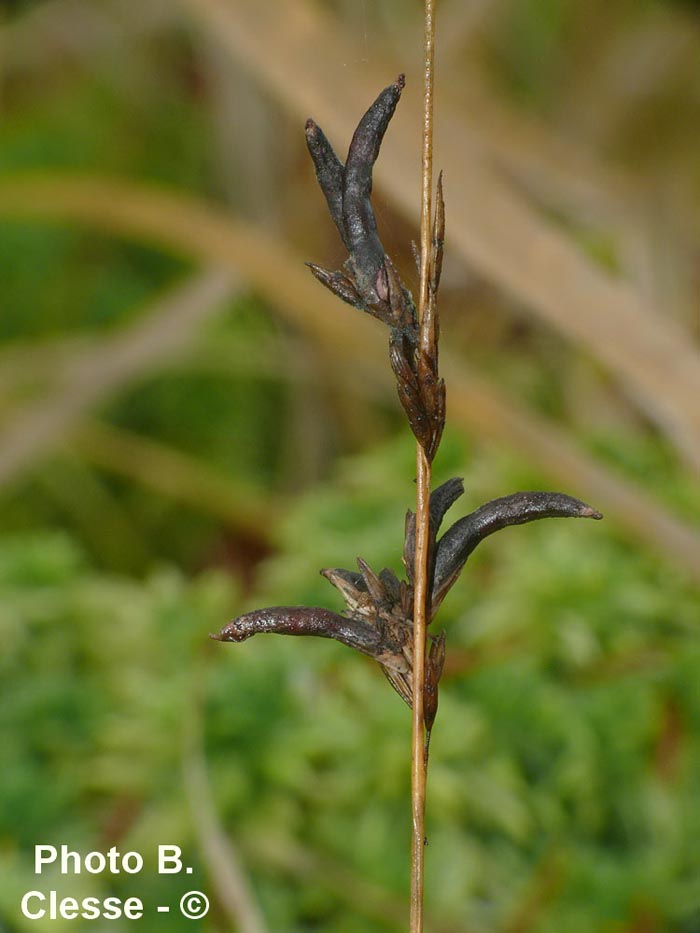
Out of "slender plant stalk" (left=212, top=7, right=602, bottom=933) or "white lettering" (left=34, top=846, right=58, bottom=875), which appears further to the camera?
"white lettering" (left=34, top=846, right=58, bottom=875)

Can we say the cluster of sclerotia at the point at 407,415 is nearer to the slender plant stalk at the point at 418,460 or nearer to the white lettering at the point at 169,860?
the slender plant stalk at the point at 418,460

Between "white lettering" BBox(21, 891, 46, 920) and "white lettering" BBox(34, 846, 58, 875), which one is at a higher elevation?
"white lettering" BBox(34, 846, 58, 875)

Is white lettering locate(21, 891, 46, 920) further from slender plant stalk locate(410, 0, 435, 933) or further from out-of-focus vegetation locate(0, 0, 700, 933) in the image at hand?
slender plant stalk locate(410, 0, 435, 933)

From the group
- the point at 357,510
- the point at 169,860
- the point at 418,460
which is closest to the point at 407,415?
the point at 418,460

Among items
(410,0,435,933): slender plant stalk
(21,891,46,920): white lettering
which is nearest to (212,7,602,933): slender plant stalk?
(410,0,435,933): slender plant stalk

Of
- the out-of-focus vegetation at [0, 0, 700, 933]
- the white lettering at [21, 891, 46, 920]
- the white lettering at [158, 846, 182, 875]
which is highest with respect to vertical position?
the out-of-focus vegetation at [0, 0, 700, 933]

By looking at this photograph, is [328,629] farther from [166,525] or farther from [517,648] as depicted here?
[166,525]

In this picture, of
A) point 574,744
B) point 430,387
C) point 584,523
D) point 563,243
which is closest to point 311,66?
point 563,243

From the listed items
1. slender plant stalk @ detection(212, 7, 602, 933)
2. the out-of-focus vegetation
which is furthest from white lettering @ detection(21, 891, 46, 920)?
slender plant stalk @ detection(212, 7, 602, 933)

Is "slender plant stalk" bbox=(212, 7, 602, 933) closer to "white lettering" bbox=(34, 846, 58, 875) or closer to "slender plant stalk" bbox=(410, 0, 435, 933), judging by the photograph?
"slender plant stalk" bbox=(410, 0, 435, 933)
